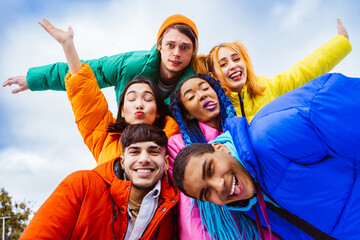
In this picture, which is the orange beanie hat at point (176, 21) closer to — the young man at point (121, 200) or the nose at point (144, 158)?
the young man at point (121, 200)

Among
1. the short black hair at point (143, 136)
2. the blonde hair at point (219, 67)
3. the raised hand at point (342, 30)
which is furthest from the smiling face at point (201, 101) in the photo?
the raised hand at point (342, 30)

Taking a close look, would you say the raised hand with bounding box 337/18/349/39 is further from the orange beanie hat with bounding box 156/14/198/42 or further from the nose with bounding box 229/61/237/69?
the orange beanie hat with bounding box 156/14/198/42

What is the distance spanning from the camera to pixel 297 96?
1.89 metres

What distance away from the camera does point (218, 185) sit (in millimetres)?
2156

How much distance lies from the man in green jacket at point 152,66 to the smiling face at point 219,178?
2065mm

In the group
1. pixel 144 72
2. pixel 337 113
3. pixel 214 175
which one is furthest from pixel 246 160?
pixel 144 72

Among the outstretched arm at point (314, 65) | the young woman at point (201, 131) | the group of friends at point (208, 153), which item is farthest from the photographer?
the outstretched arm at point (314, 65)

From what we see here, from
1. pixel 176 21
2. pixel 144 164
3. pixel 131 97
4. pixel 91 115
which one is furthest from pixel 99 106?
pixel 176 21

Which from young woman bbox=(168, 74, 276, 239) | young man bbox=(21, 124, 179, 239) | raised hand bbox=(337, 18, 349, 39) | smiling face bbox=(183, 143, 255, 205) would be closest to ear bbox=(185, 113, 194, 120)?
young woman bbox=(168, 74, 276, 239)

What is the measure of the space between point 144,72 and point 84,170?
1875 millimetres

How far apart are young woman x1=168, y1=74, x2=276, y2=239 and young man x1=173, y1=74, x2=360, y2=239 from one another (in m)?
0.21

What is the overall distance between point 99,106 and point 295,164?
2535mm

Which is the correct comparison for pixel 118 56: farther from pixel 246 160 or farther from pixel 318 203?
pixel 318 203

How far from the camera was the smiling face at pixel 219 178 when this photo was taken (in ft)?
7.20
